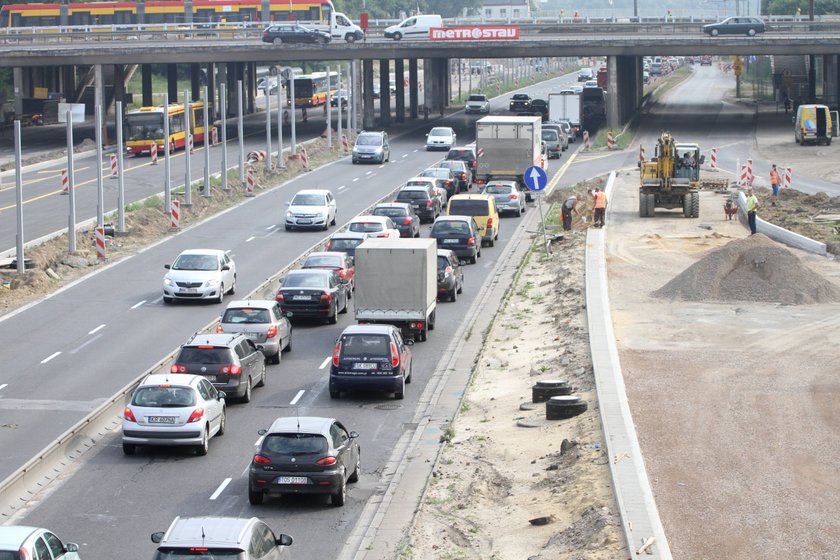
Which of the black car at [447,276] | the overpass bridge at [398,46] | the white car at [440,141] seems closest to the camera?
the black car at [447,276]

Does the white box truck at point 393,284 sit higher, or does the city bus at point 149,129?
the city bus at point 149,129

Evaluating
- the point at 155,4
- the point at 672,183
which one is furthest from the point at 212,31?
the point at 672,183

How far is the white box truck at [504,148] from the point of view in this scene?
201 feet

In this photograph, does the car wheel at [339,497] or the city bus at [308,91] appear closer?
the car wheel at [339,497]

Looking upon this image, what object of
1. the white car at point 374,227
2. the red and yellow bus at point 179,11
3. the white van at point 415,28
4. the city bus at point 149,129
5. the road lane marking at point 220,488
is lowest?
the road lane marking at point 220,488

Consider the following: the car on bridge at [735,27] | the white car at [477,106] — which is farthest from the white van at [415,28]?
the white car at [477,106]

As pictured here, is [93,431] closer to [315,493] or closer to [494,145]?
[315,493]

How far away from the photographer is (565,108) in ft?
322

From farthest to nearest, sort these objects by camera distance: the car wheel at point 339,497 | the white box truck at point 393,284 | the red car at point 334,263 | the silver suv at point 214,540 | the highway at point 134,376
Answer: the red car at point 334,263
the white box truck at point 393,284
the car wheel at point 339,497
the highway at point 134,376
the silver suv at point 214,540

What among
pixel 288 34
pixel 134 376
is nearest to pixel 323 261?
pixel 134 376

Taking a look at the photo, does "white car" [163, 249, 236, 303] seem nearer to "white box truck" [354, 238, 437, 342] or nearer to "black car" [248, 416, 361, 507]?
"white box truck" [354, 238, 437, 342]

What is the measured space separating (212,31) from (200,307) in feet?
212

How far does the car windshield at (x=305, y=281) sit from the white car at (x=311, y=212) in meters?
16.1

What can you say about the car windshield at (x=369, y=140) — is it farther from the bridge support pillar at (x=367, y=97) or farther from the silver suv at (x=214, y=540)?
the silver suv at (x=214, y=540)
